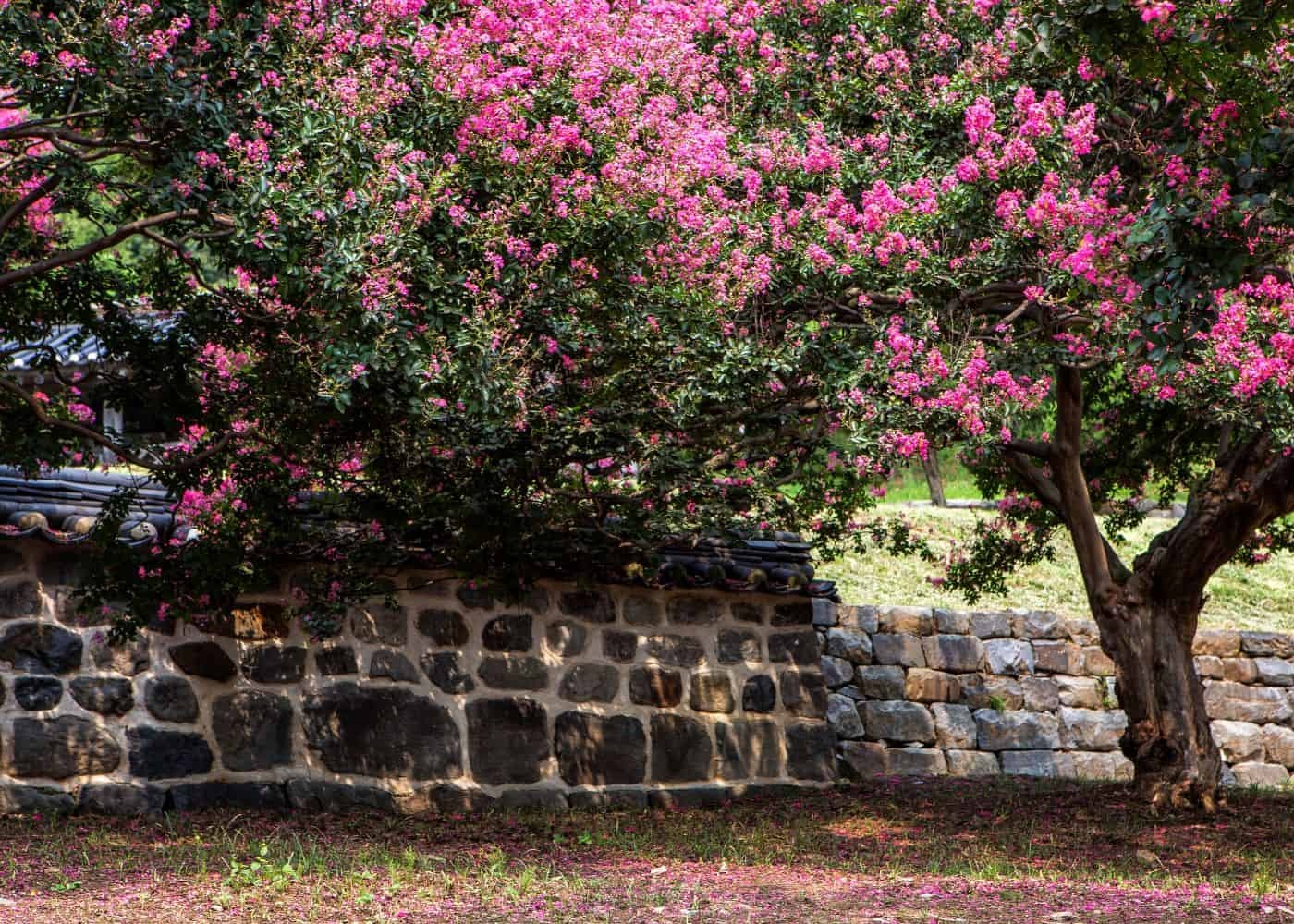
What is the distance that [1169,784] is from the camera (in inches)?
351

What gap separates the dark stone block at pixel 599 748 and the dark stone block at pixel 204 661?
2.26 metres

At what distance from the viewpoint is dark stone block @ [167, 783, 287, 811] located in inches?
310

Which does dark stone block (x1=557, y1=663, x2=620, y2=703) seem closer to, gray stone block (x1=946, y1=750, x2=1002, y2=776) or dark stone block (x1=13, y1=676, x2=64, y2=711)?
dark stone block (x1=13, y1=676, x2=64, y2=711)

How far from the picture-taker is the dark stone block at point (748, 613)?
33.8 ft

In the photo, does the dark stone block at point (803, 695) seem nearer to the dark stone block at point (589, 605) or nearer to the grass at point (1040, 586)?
the dark stone block at point (589, 605)

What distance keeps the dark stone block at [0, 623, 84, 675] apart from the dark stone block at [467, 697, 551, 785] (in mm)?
2456

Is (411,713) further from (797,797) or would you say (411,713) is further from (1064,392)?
(1064,392)

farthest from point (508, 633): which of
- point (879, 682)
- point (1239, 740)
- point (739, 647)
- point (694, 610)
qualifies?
point (1239, 740)

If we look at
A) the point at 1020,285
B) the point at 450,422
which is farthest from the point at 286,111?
the point at 1020,285

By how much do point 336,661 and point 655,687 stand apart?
7.73ft

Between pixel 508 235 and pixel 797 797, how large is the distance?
17.9ft

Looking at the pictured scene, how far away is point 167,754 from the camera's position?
7.86 meters

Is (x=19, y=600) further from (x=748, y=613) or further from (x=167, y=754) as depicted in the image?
(x=748, y=613)

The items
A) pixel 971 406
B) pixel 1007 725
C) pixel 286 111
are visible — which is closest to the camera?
pixel 286 111
